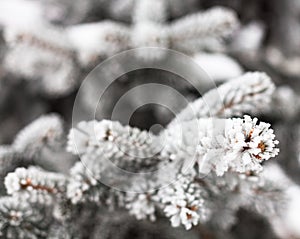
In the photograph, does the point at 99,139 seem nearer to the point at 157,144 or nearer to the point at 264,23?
the point at 157,144

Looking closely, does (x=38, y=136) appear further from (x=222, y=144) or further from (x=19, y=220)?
(x=222, y=144)

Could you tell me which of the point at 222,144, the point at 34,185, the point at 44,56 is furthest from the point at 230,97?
the point at 44,56

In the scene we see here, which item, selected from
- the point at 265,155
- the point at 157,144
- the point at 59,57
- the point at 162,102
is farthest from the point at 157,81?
the point at 265,155

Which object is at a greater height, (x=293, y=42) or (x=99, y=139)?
(x=293, y=42)

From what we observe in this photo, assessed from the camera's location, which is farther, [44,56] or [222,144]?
[44,56]

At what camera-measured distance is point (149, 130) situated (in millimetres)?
771

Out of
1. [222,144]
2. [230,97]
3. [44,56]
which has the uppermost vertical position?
[44,56]

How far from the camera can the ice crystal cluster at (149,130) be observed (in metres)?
0.58

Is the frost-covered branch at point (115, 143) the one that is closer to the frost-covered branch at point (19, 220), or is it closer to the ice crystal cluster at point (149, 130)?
the ice crystal cluster at point (149, 130)

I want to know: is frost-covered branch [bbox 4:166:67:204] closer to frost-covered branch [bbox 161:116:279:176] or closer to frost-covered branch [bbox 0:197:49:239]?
frost-covered branch [bbox 0:197:49:239]

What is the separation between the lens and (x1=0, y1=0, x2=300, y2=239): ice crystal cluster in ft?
1.92

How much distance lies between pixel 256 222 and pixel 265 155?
0.66 m

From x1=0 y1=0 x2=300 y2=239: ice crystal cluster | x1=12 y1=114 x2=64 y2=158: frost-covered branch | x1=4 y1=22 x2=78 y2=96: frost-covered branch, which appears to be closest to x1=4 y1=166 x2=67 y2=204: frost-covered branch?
x1=0 y1=0 x2=300 y2=239: ice crystal cluster

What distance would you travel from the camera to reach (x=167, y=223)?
79 cm
